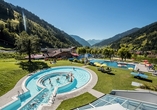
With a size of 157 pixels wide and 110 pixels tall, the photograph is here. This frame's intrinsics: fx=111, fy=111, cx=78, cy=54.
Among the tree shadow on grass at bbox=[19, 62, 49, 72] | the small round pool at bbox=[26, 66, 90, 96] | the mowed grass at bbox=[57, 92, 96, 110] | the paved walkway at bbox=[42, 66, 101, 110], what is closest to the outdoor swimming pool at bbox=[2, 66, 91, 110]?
the small round pool at bbox=[26, 66, 90, 96]

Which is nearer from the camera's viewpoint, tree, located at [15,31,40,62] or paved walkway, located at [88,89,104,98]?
paved walkway, located at [88,89,104,98]

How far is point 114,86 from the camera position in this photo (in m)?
16.3

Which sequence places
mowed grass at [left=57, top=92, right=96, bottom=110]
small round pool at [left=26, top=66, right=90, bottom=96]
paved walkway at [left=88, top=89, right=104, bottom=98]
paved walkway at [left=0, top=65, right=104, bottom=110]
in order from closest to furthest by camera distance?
1. mowed grass at [left=57, top=92, right=96, bottom=110]
2. paved walkway at [left=0, top=65, right=104, bottom=110]
3. paved walkway at [left=88, top=89, right=104, bottom=98]
4. small round pool at [left=26, top=66, right=90, bottom=96]

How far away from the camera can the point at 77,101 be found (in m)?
12.0

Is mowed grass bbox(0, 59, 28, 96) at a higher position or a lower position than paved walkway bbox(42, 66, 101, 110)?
higher

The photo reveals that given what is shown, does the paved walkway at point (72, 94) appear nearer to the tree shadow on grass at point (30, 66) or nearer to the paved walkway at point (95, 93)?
the paved walkway at point (95, 93)

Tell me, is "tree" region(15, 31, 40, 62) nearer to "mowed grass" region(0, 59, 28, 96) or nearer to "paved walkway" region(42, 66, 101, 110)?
"mowed grass" region(0, 59, 28, 96)

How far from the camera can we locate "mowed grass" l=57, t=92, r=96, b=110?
10923mm

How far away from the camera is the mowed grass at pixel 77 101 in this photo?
10.9 meters

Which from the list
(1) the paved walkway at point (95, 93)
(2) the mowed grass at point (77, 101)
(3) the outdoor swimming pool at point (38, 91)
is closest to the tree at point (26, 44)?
(3) the outdoor swimming pool at point (38, 91)

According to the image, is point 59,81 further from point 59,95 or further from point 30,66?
point 30,66

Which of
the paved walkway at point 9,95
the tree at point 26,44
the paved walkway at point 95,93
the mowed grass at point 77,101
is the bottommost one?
the mowed grass at point 77,101

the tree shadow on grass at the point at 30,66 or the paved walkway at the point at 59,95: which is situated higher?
the tree shadow on grass at the point at 30,66

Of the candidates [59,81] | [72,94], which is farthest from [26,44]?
[72,94]
